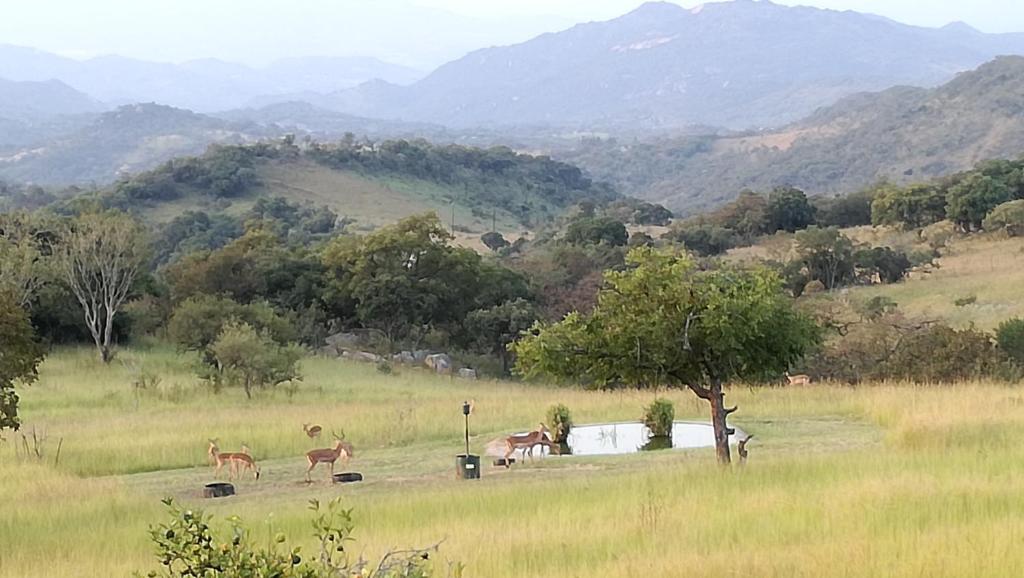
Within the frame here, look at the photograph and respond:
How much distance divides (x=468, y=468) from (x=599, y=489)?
11.9 feet

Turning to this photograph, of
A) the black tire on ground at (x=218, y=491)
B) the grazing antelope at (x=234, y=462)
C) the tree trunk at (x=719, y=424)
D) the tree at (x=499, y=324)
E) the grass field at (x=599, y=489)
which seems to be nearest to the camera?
the grass field at (x=599, y=489)

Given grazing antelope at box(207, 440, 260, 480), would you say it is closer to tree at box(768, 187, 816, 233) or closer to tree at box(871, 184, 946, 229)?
tree at box(871, 184, 946, 229)

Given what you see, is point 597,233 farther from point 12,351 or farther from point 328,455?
point 12,351

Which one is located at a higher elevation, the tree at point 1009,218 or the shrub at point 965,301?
the tree at point 1009,218

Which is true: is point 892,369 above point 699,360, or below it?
below

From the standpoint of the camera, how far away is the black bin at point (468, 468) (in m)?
16.8

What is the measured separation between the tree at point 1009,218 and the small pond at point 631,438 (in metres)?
46.4

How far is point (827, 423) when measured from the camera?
2127 cm

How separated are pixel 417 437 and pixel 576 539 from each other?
1202cm

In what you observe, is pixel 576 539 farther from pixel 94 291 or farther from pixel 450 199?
pixel 450 199

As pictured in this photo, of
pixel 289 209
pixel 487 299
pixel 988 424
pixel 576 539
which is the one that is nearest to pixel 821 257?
pixel 487 299

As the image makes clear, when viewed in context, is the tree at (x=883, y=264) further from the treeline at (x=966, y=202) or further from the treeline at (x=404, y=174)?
the treeline at (x=404, y=174)

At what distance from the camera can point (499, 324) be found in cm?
4775

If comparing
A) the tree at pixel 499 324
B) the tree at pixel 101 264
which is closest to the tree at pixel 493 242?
the tree at pixel 499 324
